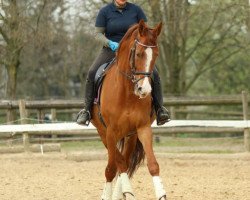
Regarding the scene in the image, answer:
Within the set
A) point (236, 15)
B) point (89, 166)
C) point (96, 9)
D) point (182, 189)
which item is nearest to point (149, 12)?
point (96, 9)

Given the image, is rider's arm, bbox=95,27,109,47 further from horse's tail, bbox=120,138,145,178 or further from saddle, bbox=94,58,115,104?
horse's tail, bbox=120,138,145,178

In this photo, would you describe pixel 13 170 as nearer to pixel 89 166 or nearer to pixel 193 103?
pixel 89 166

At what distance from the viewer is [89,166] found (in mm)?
12484

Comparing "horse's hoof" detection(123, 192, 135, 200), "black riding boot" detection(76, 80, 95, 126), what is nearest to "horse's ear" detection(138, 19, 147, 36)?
"black riding boot" detection(76, 80, 95, 126)

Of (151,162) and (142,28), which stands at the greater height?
(142,28)

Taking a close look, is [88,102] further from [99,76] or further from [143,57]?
[143,57]

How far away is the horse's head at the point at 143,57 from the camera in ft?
20.4

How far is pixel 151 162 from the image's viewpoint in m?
6.37

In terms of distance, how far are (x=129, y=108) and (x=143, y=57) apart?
744mm

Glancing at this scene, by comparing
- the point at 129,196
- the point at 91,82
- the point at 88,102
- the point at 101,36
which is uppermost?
the point at 101,36

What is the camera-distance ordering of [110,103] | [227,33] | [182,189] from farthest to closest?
[227,33], [182,189], [110,103]

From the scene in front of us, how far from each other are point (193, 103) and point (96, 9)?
5.25 m

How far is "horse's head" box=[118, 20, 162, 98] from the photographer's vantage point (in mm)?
6230

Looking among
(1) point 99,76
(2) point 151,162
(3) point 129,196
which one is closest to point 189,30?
(1) point 99,76
